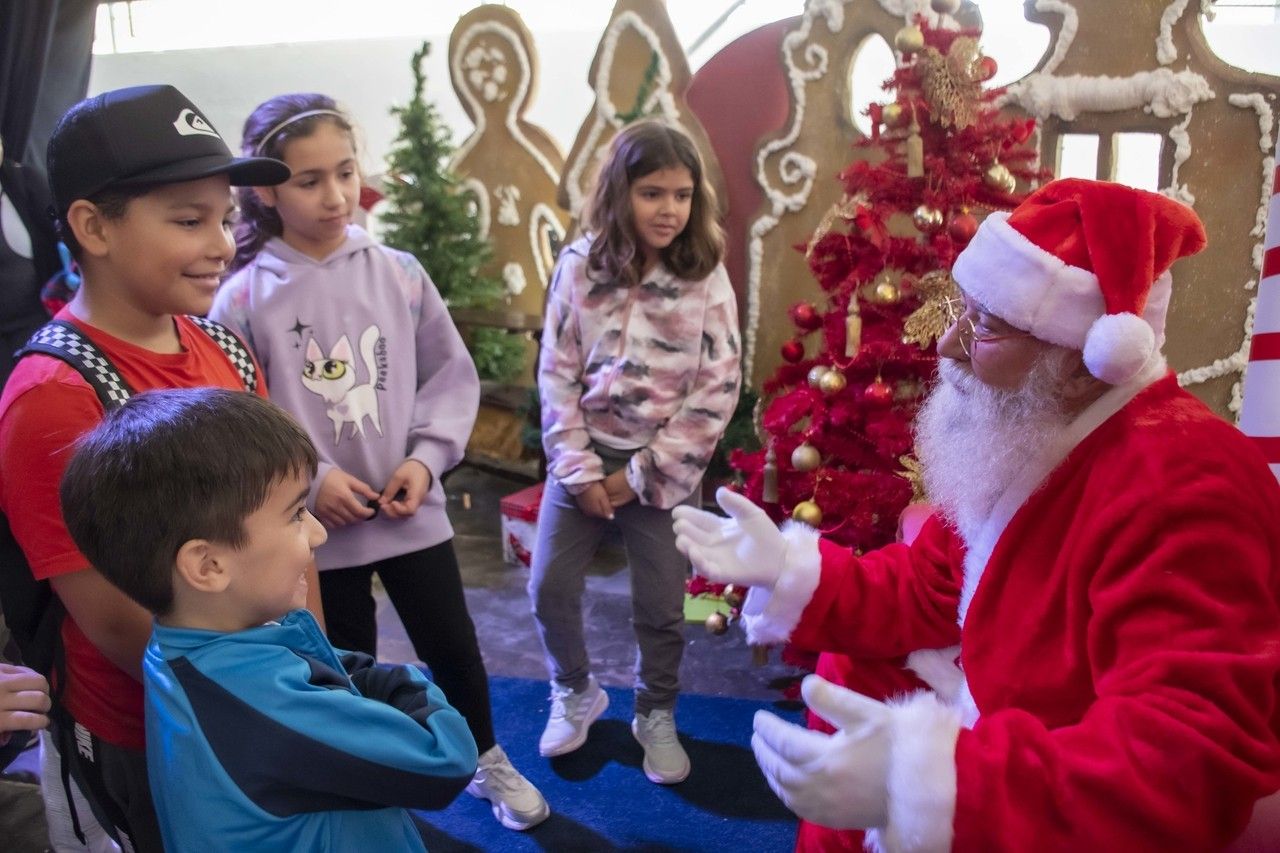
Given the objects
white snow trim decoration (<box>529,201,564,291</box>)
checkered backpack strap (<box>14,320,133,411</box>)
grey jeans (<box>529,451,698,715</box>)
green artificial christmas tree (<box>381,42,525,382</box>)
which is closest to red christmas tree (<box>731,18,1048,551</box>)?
grey jeans (<box>529,451,698,715</box>)

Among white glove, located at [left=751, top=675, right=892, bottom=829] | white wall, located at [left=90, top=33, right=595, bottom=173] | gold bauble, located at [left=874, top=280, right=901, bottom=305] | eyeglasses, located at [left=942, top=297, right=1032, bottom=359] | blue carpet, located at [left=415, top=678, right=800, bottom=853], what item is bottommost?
blue carpet, located at [left=415, top=678, right=800, bottom=853]

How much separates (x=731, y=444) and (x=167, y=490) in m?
2.70

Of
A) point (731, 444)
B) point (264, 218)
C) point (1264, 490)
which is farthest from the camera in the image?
point (731, 444)

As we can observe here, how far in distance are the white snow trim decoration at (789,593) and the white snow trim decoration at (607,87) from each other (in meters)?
2.60

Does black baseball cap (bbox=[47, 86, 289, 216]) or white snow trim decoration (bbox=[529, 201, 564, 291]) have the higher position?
black baseball cap (bbox=[47, 86, 289, 216])

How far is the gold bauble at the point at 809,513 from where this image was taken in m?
2.50

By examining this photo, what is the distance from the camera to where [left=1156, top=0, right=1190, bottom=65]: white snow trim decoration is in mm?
3002

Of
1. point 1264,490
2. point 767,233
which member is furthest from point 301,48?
point 1264,490

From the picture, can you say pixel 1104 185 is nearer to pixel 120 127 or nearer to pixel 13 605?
pixel 120 127

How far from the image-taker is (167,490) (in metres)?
1.12

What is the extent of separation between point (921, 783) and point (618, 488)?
1.37m

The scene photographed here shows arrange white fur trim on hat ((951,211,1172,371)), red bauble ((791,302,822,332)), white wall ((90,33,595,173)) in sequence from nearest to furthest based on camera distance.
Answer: white fur trim on hat ((951,211,1172,371)) < red bauble ((791,302,822,332)) < white wall ((90,33,595,173))

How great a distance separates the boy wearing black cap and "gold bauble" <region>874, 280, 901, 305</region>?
161 centimetres

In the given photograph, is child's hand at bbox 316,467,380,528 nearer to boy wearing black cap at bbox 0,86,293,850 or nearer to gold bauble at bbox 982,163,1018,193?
boy wearing black cap at bbox 0,86,293,850
